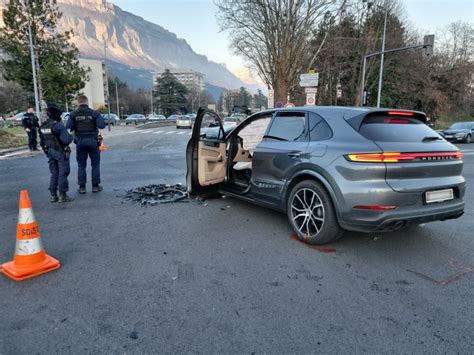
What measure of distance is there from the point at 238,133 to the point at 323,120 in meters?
1.88

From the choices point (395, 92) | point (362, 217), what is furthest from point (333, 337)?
point (395, 92)

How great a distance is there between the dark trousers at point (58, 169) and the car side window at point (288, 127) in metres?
3.57

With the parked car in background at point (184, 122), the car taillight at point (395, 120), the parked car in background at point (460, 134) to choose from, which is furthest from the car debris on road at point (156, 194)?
the parked car in background at point (184, 122)

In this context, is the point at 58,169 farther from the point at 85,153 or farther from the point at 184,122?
the point at 184,122

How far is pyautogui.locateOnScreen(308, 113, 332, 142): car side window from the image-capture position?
12.5 feet

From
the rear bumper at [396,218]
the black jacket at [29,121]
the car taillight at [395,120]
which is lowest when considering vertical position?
the rear bumper at [396,218]

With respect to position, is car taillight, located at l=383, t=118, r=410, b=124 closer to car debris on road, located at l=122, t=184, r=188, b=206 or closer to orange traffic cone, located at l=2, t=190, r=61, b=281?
car debris on road, located at l=122, t=184, r=188, b=206

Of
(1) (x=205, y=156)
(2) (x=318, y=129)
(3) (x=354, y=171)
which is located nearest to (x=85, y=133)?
(1) (x=205, y=156)

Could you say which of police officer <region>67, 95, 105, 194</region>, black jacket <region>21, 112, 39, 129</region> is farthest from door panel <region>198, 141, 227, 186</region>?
black jacket <region>21, 112, 39, 129</region>

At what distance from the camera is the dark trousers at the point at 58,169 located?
562 centimetres

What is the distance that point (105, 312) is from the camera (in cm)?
257

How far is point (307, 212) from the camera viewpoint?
392 cm

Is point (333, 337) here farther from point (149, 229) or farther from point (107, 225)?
point (107, 225)

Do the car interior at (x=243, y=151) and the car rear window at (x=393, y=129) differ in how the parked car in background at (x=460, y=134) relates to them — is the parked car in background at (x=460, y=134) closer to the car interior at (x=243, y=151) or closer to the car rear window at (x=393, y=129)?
the car interior at (x=243, y=151)
